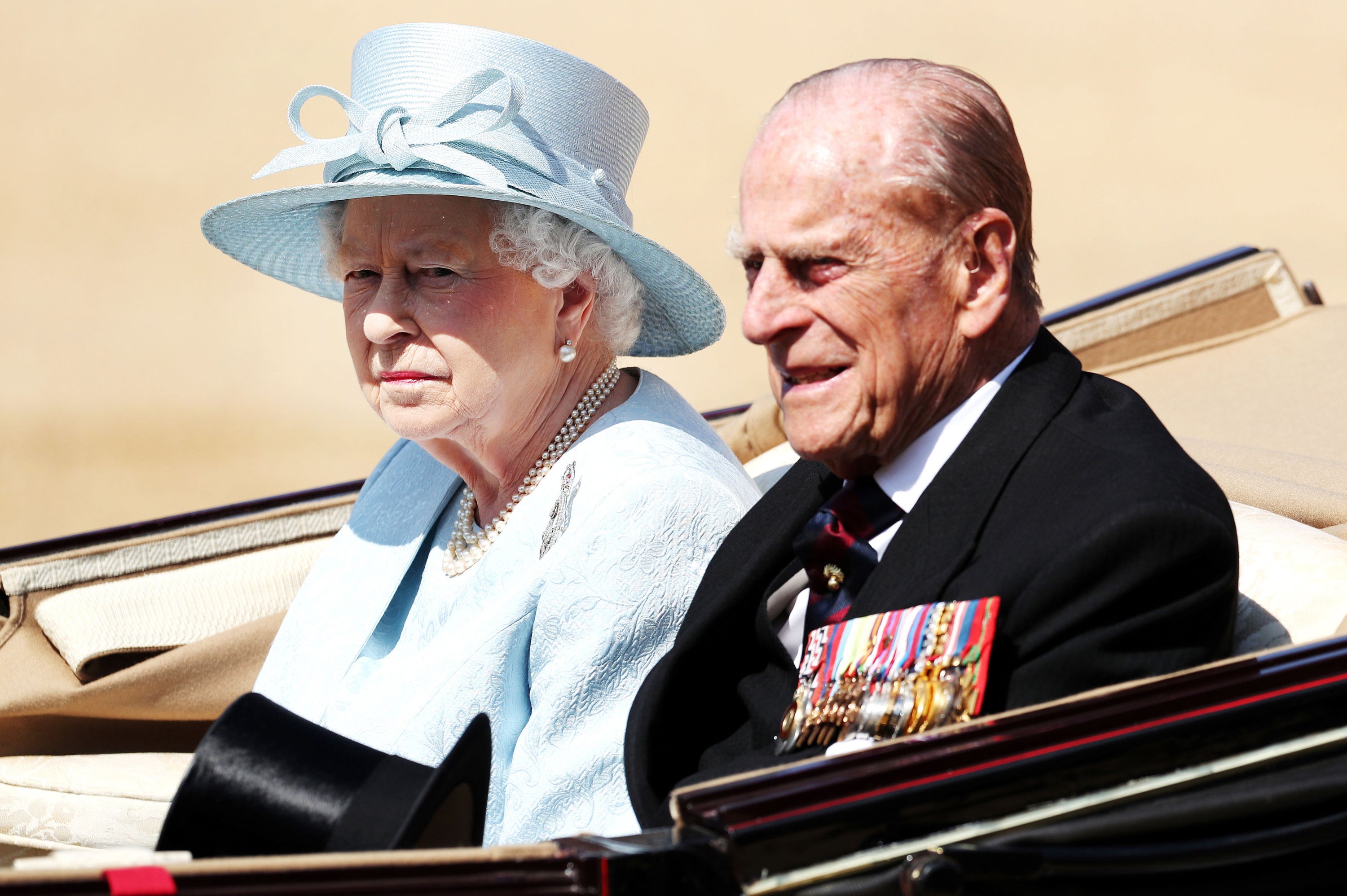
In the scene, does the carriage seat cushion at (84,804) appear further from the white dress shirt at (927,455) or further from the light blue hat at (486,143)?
the white dress shirt at (927,455)

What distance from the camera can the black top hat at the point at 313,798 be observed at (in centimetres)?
125

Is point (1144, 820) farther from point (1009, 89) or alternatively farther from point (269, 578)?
point (1009, 89)

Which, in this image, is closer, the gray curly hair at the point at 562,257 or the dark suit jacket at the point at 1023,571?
the dark suit jacket at the point at 1023,571

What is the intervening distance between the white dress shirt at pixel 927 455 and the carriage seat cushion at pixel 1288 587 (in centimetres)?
43

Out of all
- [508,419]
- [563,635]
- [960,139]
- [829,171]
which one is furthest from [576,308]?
[960,139]

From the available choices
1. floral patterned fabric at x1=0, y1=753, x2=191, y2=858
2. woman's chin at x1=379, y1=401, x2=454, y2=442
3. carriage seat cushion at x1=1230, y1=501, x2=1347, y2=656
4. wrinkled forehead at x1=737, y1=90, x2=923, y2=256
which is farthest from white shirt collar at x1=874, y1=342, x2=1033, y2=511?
floral patterned fabric at x1=0, y1=753, x2=191, y2=858

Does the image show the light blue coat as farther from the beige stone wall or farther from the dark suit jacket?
the beige stone wall

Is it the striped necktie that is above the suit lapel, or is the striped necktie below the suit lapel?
below

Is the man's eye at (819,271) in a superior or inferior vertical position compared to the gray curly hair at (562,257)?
superior

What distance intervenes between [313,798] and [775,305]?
0.82 meters

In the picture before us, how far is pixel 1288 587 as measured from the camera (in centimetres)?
165

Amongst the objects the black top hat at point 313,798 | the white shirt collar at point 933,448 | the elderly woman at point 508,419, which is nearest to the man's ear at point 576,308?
the elderly woman at point 508,419

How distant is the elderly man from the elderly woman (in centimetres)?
28

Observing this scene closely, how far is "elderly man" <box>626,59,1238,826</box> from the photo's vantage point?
4.26 feet
